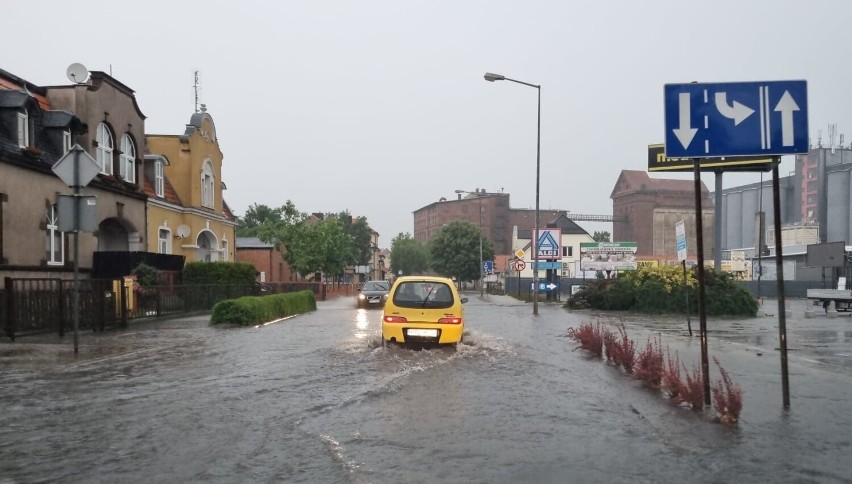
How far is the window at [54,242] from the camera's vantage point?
77.5ft

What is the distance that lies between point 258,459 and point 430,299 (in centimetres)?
830

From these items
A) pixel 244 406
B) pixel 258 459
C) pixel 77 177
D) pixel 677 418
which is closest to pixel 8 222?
pixel 77 177

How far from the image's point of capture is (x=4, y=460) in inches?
233

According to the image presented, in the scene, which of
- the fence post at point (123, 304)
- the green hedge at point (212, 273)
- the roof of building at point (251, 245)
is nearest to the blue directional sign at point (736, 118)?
the fence post at point (123, 304)

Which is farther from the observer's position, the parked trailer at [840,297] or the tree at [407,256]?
the tree at [407,256]

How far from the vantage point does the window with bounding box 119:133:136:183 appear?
29.0m

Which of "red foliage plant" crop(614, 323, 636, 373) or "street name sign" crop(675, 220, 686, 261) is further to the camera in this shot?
"street name sign" crop(675, 220, 686, 261)

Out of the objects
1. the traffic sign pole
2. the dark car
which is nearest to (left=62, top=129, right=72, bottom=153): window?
the dark car

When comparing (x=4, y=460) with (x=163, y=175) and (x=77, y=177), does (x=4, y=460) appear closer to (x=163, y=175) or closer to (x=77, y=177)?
(x=77, y=177)

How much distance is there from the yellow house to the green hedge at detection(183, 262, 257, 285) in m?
1.87

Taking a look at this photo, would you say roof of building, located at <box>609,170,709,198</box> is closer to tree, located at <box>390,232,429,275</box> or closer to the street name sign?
tree, located at <box>390,232,429,275</box>

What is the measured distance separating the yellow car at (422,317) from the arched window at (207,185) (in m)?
27.5

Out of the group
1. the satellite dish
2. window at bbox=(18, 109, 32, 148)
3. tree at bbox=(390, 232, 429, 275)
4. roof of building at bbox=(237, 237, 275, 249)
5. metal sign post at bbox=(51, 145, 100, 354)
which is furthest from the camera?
tree at bbox=(390, 232, 429, 275)

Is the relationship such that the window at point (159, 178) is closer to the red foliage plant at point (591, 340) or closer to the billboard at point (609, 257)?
the red foliage plant at point (591, 340)
